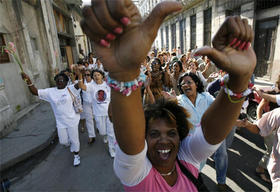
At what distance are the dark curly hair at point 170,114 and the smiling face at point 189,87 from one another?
1202mm

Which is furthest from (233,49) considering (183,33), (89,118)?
(183,33)

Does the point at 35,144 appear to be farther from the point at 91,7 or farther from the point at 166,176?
the point at 91,7

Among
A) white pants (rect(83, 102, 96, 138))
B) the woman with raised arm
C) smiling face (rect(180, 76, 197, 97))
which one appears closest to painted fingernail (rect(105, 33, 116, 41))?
the woman with raised arm

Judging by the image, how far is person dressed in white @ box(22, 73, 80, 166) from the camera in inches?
133

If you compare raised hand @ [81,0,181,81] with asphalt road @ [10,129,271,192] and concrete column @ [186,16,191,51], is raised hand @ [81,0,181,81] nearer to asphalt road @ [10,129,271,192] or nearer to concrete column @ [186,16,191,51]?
asphalt road @ [10,129,271,192]

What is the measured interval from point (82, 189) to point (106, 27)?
9.63ft

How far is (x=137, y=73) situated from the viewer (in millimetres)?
737

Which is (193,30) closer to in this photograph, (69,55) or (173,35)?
(173,35)

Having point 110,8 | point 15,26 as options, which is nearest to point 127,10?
point 110,8

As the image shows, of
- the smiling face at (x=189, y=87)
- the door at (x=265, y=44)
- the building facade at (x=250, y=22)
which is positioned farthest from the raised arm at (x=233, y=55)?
the door at (x=265, y=44)

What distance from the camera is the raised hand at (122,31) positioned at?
0.59 meters

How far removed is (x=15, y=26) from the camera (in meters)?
5.85

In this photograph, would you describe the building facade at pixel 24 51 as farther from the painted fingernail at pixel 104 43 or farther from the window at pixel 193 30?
the window at pixel 193 30

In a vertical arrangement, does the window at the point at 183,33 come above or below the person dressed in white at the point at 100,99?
above
